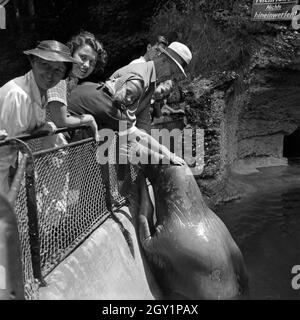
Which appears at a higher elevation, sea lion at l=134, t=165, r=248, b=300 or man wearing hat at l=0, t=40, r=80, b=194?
man wearing hat at l=0, t=40, r=80, b=194

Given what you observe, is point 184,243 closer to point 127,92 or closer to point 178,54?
point 127,92

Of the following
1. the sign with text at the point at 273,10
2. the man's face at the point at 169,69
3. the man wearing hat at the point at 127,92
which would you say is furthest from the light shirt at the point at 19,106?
the sign with text at the point at 273,10

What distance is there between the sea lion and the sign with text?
686 centimetres

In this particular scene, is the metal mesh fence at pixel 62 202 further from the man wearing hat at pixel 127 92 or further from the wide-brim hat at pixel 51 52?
the wide-brim hat at pixel 51 52

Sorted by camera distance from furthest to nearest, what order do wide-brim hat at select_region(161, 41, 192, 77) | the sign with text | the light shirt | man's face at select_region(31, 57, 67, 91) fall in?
the sign with text
wide-brim hat at select_region(161, 41, 192, 77)
man's face at select_region(31, 57, 67, 91)
the light shirt

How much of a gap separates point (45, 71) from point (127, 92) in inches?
33.7

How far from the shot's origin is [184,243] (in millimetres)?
3865

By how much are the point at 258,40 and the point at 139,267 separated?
7.48 m

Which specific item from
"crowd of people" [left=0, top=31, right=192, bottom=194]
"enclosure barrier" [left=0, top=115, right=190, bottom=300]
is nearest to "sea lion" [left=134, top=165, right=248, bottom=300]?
"crowd of people" [left=0, top=31, right=192, bottom=194]

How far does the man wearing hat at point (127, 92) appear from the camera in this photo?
12.2 feet

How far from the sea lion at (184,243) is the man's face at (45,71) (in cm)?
143

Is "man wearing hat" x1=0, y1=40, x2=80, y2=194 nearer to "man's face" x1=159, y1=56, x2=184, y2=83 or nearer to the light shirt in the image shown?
the light shirt

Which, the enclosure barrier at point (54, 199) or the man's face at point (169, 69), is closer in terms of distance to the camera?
the enclosure barrier at point (54, 199)

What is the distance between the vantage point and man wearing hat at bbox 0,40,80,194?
287 cm
